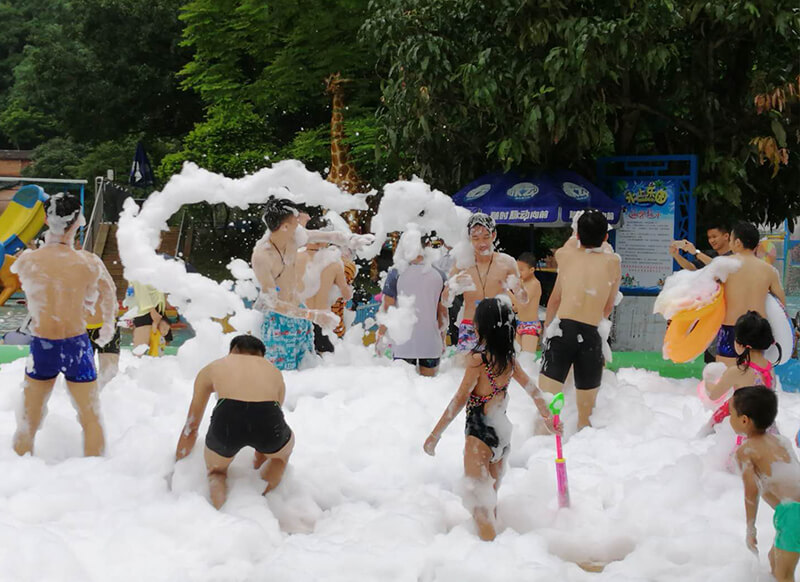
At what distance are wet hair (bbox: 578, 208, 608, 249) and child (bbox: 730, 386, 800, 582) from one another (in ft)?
7.43

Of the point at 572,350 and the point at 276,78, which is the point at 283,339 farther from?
the point at 276,78

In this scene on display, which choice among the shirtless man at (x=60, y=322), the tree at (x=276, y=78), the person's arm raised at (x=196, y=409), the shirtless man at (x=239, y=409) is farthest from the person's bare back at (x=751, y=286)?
the tree at (x=276, y=78)

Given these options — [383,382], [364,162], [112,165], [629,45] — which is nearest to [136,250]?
[383,382]

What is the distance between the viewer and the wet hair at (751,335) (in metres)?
5.16

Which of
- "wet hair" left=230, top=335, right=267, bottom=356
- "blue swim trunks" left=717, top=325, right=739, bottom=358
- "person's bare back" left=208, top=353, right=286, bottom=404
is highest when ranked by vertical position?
"wet hair" left=230, top=335, right=267, bottom=356

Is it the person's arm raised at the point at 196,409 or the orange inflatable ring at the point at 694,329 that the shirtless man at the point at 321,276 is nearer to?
the person's arm raised at the point at 196,409

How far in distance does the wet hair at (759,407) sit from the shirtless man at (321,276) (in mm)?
3638

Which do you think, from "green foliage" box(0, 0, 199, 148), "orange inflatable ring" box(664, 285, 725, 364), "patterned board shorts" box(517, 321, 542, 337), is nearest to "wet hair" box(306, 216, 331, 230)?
"patterned board shorts" box(517, 321, 542, 337)

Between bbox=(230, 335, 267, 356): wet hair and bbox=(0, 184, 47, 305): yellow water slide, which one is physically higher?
bbox=(230, 335, 267, 356): wet hair

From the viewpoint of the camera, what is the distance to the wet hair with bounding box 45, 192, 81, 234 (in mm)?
5137

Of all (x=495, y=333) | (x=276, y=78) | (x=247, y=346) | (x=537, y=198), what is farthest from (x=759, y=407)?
(x=276, y=78)

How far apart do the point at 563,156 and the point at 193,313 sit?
6.93m

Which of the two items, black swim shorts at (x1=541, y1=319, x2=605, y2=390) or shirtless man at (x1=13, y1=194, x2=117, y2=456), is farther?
black swim shorts at (x1=541, y1=319, x2=605, y2=390)

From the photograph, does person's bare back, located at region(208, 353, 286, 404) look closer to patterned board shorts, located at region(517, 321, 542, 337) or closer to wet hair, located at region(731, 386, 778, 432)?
wet hair, located at region(731, 386, 778, 432)
